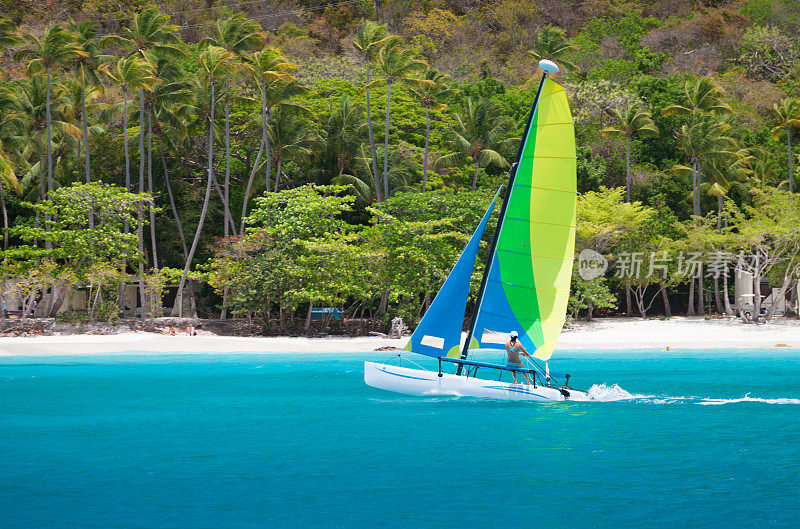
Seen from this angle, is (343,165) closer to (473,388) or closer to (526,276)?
(526,276)

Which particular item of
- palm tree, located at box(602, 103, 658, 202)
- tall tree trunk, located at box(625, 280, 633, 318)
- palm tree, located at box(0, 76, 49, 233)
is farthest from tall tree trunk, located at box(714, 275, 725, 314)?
palm tree, located at box(0, 76, 49, 233)

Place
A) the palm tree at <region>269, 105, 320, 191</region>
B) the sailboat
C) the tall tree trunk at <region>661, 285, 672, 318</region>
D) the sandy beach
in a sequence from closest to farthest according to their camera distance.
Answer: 1. the sailboat
2. the sandy beach
3. the palm tree at <region>269, 105, 320, 191</region>
4. the tall tree trunk at <region>661, 285, 672, 318</region>

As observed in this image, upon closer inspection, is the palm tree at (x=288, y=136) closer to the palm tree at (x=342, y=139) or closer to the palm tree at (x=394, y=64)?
the palm tree at (x=342, y=139)

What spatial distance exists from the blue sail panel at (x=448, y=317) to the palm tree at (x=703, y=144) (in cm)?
3562

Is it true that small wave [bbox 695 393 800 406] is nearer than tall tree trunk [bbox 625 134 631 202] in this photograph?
Yes

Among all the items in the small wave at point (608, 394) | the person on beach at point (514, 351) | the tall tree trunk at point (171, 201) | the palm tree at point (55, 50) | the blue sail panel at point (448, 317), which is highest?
the palm tree at point (55, 50)

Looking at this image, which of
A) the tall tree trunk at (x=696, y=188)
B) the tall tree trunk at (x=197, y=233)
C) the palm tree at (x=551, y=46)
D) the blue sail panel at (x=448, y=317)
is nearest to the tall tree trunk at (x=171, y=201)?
the tall tree trunk at (x=197, y=233)

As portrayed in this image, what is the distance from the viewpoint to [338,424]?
58.8ft

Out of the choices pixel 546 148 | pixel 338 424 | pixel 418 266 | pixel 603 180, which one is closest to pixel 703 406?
pixel 546 148

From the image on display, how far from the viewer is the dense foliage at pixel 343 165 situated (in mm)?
40219

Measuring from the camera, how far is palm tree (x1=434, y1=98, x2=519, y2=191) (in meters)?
51.3

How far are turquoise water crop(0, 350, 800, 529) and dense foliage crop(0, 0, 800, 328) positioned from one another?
15329 mm

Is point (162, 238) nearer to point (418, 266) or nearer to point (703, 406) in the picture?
point (418, 266)

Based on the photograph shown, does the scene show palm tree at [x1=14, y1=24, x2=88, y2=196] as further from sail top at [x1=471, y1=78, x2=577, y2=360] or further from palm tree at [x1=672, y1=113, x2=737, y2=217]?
palm tree at [x1=672, y1=113, x2=737, y2=217]
